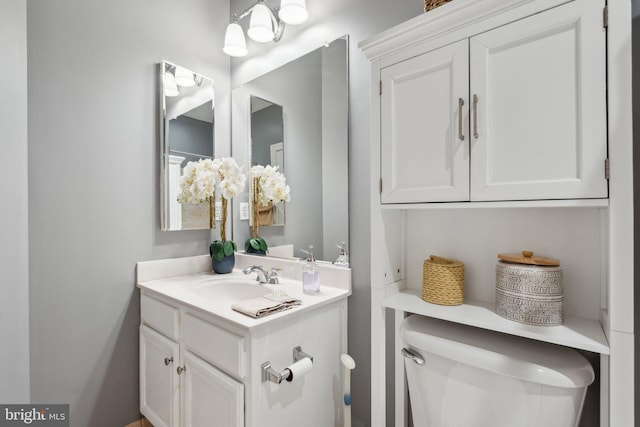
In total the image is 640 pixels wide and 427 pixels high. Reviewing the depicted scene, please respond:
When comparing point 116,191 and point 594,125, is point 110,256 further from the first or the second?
point 594,125

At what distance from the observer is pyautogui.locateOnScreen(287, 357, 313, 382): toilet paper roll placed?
3.30ft


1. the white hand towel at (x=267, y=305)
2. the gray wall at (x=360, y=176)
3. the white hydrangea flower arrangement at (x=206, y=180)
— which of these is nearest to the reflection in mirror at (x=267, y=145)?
the white hydrangea flower arrangement at (x=206, y=180)

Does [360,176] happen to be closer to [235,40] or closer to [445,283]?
[445,283]

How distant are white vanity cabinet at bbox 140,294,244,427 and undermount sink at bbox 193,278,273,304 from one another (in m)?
0.20

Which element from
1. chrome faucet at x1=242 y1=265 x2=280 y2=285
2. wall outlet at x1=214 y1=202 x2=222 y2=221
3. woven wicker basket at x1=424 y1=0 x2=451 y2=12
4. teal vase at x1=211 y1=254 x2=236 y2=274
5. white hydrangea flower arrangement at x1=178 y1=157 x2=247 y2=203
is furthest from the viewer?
wall outlet at x1=214 y1=202 x2=222 y2=221

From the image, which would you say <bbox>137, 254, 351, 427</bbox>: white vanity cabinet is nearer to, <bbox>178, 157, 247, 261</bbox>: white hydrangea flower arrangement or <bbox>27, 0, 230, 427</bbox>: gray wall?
<bbox>27, 0, 230, 427</bbox>: gray wall

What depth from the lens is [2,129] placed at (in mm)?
1179

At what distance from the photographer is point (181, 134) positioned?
5.73ft

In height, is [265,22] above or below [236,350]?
above

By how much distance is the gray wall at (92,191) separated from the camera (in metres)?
1.33

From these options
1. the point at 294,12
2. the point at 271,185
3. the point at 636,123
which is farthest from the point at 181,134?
the point at 636,123

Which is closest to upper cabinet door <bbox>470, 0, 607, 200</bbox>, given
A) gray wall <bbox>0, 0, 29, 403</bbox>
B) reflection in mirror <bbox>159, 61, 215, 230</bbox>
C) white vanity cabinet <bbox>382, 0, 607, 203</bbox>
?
white vanity cabinet <bbox>382, 0, 607, 203</bbox>

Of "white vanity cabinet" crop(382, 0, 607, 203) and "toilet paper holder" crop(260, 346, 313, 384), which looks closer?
"white vanity cabinet" crop(382, 0, 607, 203)

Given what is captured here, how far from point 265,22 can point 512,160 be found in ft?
4.70
